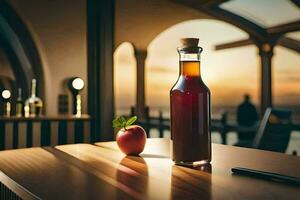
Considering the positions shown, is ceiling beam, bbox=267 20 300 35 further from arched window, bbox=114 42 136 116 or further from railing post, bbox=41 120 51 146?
railing post, bbox=41 120 51 146

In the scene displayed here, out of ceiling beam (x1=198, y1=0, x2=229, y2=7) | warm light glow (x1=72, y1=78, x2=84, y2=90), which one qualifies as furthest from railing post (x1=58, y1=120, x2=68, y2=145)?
ceiling beam (x1=198, y1=0, x2=229, y2=7)

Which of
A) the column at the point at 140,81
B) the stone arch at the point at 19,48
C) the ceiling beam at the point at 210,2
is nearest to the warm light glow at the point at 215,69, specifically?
the column at the point at 140,81

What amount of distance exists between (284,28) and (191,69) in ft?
21.6

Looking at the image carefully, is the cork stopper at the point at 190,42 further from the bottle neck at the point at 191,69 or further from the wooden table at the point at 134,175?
the wooden table at the point at 134,175

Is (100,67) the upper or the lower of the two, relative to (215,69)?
lower

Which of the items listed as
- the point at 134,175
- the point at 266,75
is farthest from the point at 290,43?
the point at 134,175

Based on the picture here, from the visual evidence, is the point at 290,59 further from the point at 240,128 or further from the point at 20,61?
the point at 20,61

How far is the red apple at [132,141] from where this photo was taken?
137 cm

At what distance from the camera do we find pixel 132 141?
4.50 feet

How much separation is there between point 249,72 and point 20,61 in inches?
228

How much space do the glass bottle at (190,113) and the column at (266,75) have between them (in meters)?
7.02

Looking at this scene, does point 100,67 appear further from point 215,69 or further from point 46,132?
point 215,69

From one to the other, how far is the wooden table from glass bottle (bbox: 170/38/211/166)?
0.15ft

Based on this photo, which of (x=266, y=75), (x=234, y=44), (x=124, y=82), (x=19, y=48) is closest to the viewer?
(x=266, y=75)
